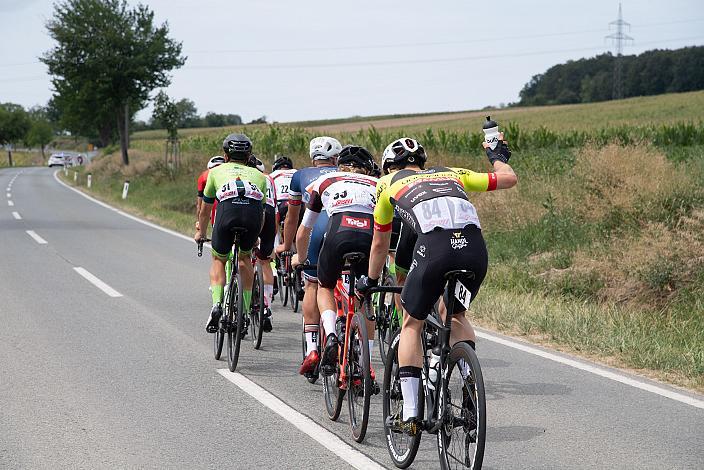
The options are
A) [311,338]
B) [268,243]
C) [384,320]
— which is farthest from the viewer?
[268,243]

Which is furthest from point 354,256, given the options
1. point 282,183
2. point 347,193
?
point 282,183

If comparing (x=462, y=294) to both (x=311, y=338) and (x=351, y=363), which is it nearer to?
(x=351, y=363)

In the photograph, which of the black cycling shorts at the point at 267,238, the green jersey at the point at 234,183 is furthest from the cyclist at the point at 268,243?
the green jersey at the point at 234,183

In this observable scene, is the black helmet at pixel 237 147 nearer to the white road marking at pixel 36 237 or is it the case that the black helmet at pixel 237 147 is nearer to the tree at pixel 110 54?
the white road marking at pixel 36 237

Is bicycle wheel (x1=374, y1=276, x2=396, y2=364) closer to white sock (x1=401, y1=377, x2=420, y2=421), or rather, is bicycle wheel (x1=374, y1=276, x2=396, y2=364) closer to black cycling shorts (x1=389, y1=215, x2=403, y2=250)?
black cycling shorts (x1=389, y1=215, x2=403, y2=250)

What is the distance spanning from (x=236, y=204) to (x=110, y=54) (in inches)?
1879

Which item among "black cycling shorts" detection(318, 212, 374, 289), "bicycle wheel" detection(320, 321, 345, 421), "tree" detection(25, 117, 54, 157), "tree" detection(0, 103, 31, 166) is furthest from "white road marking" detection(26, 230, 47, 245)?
"tree" detection(0, 103, 31, 166)

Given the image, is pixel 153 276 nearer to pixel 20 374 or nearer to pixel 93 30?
pixel 20 374

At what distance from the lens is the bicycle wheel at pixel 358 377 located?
5348 mm

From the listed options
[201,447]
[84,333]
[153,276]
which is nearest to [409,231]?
[201,447]

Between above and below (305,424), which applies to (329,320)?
above

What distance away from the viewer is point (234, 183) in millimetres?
7730

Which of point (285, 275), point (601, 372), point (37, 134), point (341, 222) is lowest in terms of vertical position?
point (601, 372)

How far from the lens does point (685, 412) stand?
6113 mm
